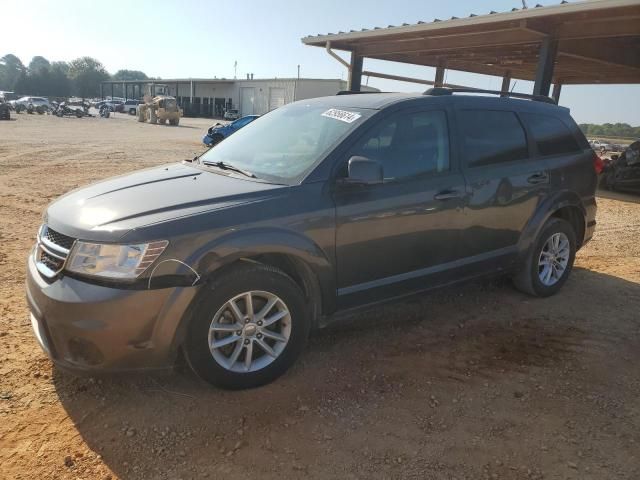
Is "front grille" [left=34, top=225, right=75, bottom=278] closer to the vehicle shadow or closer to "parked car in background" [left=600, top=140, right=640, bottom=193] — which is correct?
the vehicle shadow

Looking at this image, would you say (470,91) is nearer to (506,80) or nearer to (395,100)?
(395,100)

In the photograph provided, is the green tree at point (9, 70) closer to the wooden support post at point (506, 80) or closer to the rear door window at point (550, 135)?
the wooden support post at point (506, 80)

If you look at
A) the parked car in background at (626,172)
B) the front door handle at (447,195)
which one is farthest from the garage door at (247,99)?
the front door handle at (447,195)

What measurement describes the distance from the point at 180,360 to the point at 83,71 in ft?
396

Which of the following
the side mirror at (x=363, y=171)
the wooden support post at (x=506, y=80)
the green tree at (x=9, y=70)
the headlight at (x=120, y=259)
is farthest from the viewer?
the green tree at (x=9, y=70)

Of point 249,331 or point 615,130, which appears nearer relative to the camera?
point 249,331

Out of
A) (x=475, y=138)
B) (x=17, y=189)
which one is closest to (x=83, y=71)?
Result: (x=17, y=189)

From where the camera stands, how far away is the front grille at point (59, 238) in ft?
9.15

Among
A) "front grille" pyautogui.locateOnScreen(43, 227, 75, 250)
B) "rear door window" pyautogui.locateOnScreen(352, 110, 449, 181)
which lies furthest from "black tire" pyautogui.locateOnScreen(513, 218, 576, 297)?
"front grille" pyautogui.locateOnScreen(43, 227, 75, 250)

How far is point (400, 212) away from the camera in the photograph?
3531mm

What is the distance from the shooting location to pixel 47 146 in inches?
701

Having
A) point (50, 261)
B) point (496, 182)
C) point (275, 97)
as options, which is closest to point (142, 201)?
point (50, 261)

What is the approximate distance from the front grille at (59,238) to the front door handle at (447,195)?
8.05 ft

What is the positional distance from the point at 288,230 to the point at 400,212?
91 centimetres
